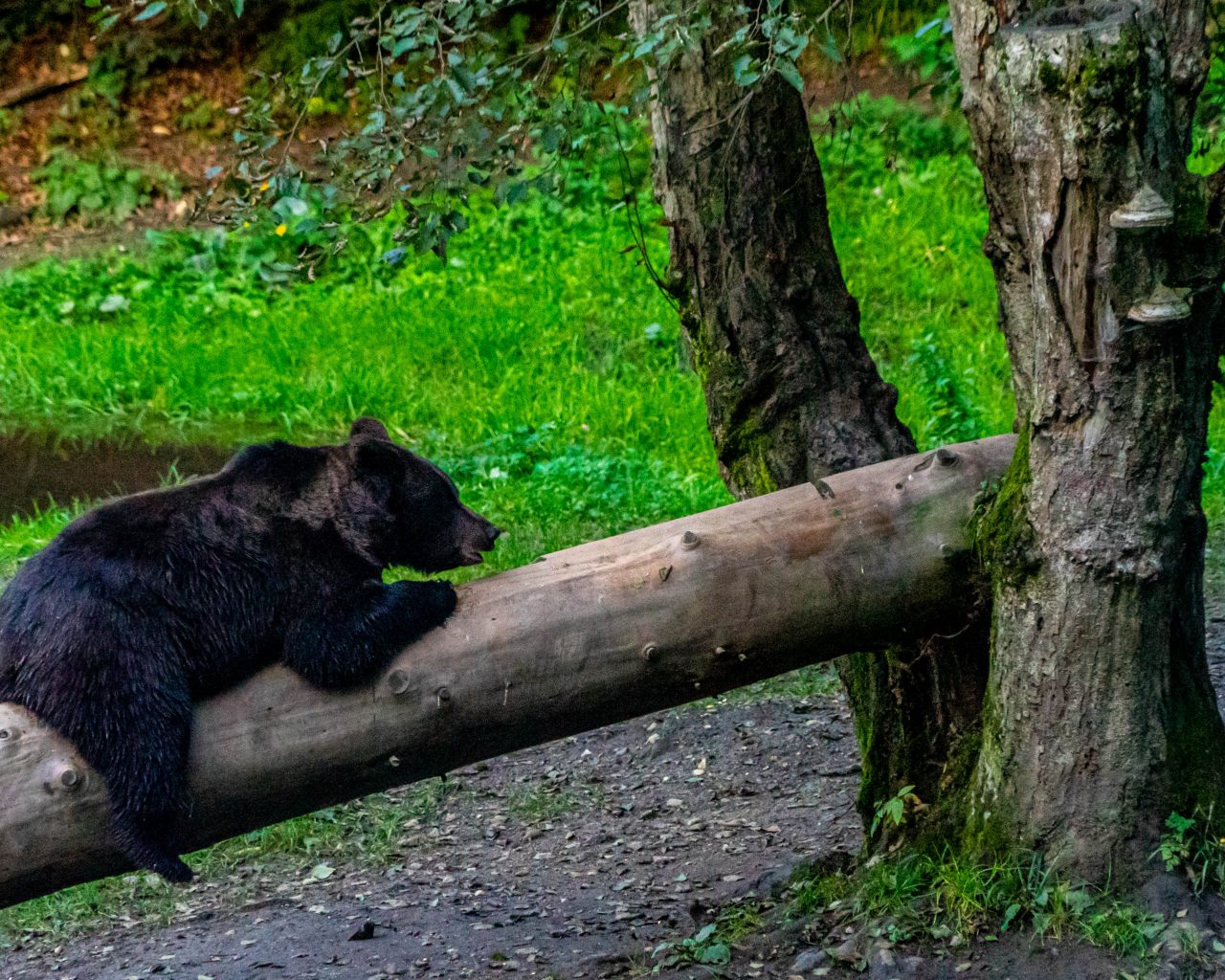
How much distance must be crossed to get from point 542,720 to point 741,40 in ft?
5.82

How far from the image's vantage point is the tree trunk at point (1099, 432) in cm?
311

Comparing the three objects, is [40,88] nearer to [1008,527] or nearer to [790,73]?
[790,73]

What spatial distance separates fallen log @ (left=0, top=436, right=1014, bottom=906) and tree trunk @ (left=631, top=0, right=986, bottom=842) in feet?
1.99

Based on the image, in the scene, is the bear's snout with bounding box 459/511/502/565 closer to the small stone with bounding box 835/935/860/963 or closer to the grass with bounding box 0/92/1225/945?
the small stone with bounding box 835/935/860/963

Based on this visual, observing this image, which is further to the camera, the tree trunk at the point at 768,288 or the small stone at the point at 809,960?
the tree trunk at the point at 768,288

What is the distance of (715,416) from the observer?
4582mm

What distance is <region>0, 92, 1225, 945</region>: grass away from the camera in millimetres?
7750

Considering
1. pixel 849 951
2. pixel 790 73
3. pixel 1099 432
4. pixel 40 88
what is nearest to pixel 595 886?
pixel 849 951

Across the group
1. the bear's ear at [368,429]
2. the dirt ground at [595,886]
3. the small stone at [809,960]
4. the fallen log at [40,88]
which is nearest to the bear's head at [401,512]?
the bear's ear at [368,429]

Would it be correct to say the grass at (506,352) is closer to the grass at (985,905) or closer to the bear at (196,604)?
the grass at (985,905)

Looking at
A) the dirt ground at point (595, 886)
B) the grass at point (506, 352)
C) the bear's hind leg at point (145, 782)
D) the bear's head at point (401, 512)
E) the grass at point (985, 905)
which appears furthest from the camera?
the grass at point (506, 352)

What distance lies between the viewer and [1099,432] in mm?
3354

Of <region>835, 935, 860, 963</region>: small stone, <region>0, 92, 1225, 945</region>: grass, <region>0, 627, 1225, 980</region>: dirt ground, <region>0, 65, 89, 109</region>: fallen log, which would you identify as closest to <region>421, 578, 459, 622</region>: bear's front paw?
<region>0, 627, 1225, 980</region>: dirt ground

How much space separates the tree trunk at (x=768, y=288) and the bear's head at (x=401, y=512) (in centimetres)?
92
